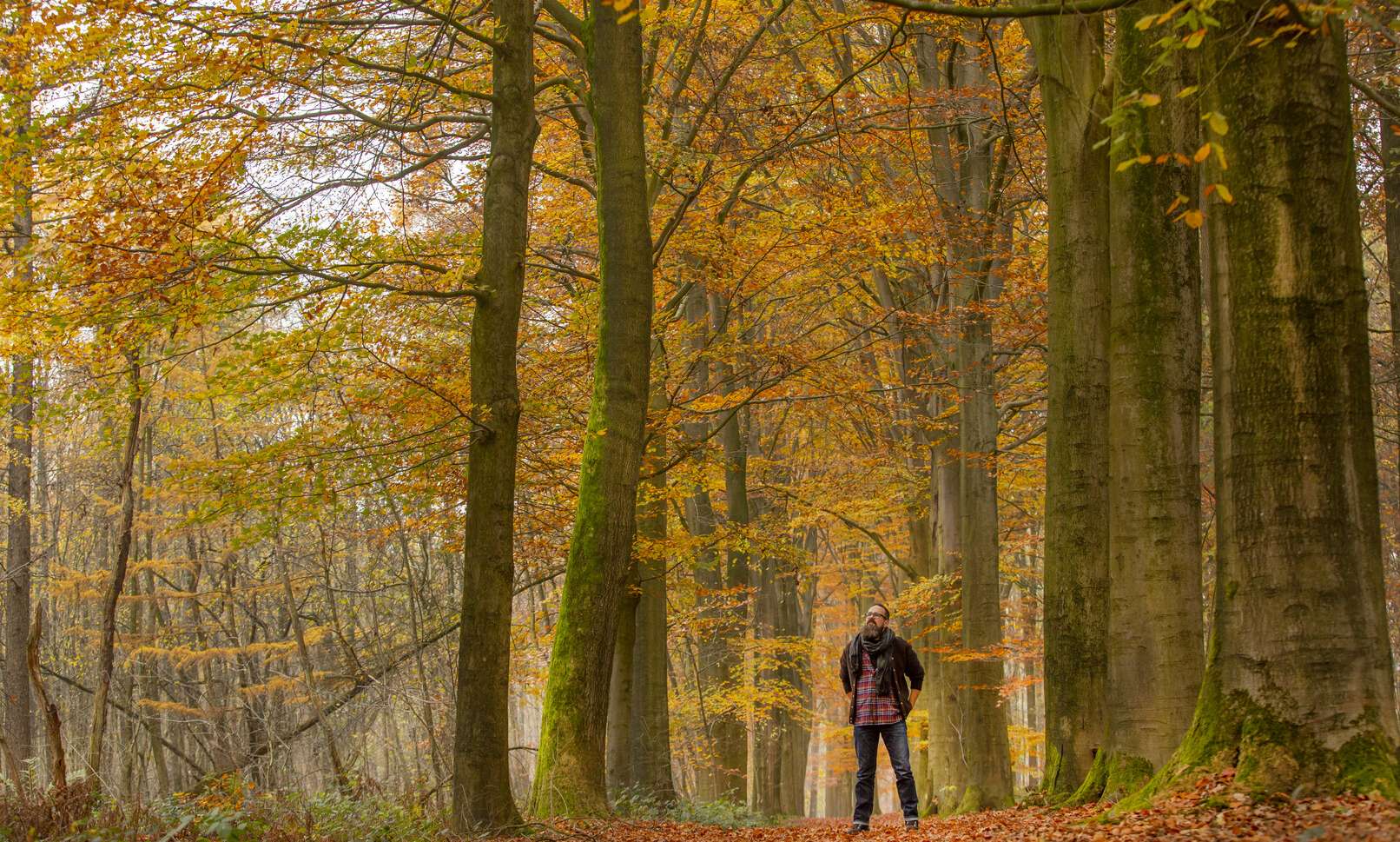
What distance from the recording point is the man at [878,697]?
30.7 ft

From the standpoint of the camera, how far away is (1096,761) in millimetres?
7207

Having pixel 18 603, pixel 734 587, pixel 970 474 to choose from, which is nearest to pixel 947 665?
pixel 970 474

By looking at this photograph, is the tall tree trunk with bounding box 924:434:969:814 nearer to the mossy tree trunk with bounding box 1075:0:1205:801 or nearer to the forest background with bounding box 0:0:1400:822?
the forest background with bounding box 0:0:1400:822

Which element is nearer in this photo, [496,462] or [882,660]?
[496,462]

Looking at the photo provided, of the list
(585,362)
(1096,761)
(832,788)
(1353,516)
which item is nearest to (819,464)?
(832,788)

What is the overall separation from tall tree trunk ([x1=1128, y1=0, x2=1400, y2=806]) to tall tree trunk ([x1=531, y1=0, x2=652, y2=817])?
571cm

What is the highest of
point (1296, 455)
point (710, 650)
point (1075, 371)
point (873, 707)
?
point (1075, 371)

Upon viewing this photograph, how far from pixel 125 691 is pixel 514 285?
16.6m

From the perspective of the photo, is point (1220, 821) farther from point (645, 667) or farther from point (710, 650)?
point (710, 650)

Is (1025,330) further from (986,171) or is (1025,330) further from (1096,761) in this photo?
(1096,761)

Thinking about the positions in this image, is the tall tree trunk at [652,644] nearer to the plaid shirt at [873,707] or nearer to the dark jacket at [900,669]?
the dark jacket at [900,669]

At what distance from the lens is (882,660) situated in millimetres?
9492

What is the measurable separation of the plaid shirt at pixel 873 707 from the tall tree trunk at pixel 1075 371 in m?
1.42

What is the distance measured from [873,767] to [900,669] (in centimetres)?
86
